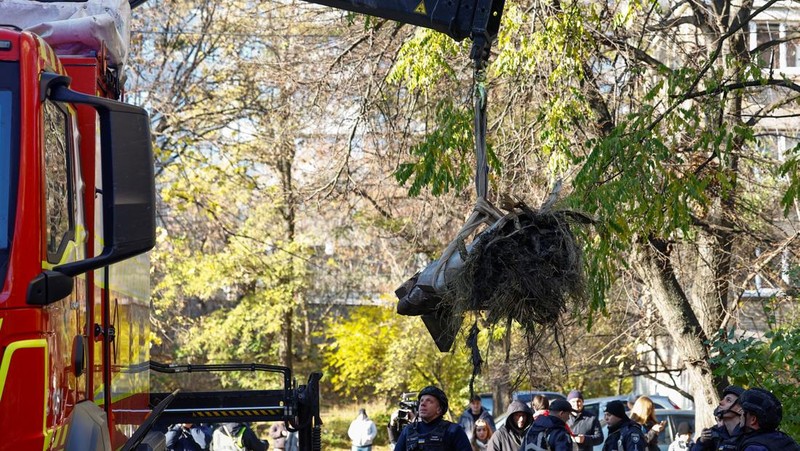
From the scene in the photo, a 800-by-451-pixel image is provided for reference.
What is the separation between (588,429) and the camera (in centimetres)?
1344

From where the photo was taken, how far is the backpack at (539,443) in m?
9.85

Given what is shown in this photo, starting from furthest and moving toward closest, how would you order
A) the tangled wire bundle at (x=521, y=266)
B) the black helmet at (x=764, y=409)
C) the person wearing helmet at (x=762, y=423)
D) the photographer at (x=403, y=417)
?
the photographer at (x=403, y=417) < the black helmet at (x=764, y=409) < the person wearing helmet at (x=762, y=423) < the tangled wire bundle at (x=521, y=266)

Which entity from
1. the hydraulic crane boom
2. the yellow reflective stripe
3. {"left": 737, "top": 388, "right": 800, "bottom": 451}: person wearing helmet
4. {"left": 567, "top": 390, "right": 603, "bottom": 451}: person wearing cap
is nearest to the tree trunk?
{"left": 567, "top": 390, "right": 603, "bottom": 451}: person wearing cap

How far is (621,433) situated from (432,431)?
2.92 m

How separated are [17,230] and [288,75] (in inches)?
519

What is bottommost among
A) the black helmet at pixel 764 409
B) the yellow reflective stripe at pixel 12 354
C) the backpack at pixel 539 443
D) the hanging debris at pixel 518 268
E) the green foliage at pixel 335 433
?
the green foliage at pixel 335 433

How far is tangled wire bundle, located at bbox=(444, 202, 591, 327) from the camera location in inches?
220

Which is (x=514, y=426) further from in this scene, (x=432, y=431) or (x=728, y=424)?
(x=728, y=424)

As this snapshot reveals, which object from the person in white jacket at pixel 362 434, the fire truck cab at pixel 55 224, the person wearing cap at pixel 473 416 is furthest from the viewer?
the person in white jacket at pixel 362 434

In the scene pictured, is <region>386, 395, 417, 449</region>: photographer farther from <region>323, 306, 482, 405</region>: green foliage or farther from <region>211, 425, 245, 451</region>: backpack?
<region>323, 306, 482, 405</region>: green foliage

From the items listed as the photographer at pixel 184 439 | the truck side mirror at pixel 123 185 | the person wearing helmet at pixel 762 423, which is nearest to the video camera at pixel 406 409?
the photographer at pixel 184 439

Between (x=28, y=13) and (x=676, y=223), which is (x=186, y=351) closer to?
(x=676, y=223)

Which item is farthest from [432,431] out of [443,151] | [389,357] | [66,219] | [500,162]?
[389,357]

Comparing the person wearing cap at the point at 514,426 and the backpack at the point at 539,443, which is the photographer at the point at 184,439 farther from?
the backpack at the point at 539,443
